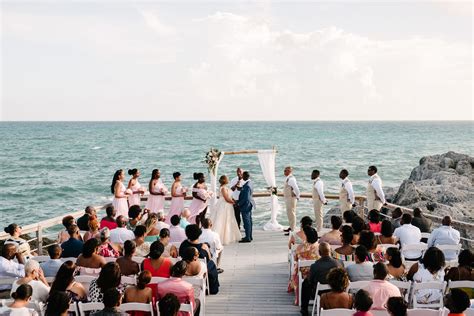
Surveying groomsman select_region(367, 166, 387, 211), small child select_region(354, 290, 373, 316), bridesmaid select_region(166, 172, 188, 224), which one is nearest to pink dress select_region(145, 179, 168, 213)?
bridesmaid select_region(166, 172, 188, 224)

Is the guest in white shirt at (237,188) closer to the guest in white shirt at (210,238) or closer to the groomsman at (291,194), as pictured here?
the groomsman at (291,194)

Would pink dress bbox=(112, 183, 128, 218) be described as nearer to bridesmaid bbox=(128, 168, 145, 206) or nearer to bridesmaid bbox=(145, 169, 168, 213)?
bridesmaid bbox=(128, 168, 145, 206)

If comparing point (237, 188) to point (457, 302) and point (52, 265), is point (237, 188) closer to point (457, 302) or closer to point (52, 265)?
point (52, 265)

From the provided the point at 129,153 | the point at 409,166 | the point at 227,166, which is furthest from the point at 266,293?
the point at 129,153

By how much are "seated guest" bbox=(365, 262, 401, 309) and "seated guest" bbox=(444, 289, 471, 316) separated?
826 millimetres

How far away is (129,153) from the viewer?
73812 mm

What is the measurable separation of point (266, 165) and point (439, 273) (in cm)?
728

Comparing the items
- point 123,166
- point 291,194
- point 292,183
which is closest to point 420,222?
point 292,183

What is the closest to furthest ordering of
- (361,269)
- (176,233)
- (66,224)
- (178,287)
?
(178,287) < (361,269) < (66,224) < (176,233)

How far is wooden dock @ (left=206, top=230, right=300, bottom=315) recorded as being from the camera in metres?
7.43

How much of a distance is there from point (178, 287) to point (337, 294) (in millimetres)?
1913

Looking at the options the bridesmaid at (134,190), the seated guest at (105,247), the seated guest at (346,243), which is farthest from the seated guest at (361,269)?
the bridesmaid at (134,190)

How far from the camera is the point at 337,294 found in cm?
562

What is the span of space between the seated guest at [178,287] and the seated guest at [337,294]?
1622 mm
